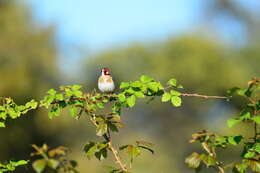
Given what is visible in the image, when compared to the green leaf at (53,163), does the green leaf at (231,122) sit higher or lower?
higher

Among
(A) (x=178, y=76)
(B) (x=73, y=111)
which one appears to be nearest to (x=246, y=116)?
(B) (x=73, y=111)

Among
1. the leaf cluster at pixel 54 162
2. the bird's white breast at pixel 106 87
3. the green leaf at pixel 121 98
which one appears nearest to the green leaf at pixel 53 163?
the leaf cluster at pixel 54 162

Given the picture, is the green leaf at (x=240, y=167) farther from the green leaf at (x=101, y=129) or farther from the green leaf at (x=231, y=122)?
the green leaf at (x=101, y=129)

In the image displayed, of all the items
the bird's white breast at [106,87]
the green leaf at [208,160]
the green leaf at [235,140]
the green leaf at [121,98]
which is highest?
the bird's white breast at [106,87]

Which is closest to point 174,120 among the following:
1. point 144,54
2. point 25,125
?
point 144,54

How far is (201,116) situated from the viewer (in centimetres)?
3086

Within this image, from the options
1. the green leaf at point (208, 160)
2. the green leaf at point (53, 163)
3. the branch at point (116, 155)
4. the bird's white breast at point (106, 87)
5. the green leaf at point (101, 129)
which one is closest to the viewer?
the green leaf at point (53, 163)

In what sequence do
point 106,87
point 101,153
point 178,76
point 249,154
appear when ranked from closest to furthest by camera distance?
point 249,154 < point 101,153 < point 106,87 < point 178,76

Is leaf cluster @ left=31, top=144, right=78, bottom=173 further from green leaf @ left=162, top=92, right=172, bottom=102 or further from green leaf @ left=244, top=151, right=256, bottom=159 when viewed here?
green leaf @ left=162, top=92, right=172, bottom=102

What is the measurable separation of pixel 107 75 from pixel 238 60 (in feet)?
82.2

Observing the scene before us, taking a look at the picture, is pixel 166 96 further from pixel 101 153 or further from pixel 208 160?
pixel 208 160

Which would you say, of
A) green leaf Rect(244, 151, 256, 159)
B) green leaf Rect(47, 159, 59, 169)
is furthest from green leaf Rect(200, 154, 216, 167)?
green leaf Rect(47, 159, 59, 169)

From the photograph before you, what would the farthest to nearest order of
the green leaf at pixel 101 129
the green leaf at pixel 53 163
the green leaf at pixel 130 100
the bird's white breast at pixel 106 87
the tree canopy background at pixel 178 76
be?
the tree canopy background at pixel 178 76, the bird's white breast at pixel 106 87, the green leaf at pixel 130 100, the green leaf at pixel 101 129, the green leaf at pixel 53 163

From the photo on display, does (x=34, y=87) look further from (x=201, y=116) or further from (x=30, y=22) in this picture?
(x=201, y=116)
